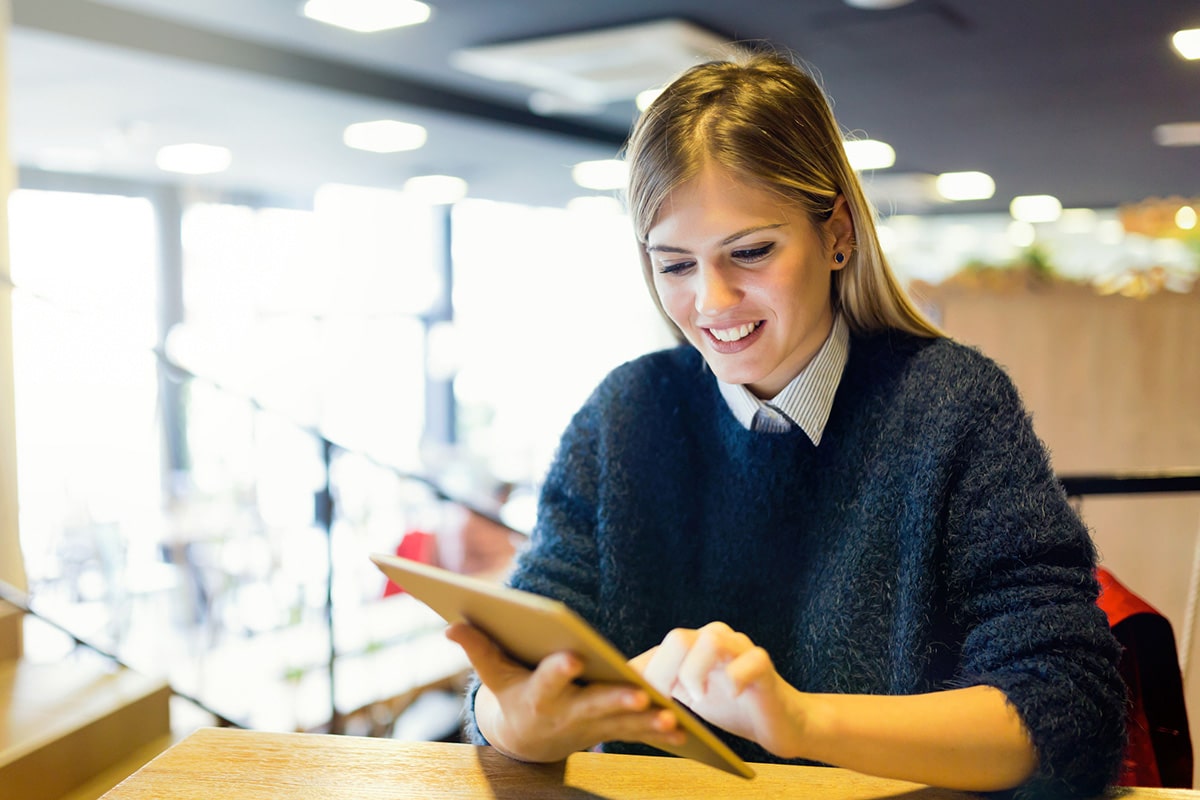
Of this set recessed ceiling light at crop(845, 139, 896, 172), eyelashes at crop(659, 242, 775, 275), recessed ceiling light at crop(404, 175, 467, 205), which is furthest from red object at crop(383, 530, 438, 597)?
eyelashes at crop(659, 242, 775, 275)

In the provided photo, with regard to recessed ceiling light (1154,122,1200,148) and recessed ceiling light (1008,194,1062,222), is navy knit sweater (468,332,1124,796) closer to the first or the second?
recessed ceiling light (1154,122,1200,148)

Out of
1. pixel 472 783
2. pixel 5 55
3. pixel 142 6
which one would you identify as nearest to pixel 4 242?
pixel 5 55

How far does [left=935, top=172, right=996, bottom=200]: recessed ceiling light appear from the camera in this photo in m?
8.59

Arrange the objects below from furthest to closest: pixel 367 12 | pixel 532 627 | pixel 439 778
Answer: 1. pixel 367 12
2. pixel 439 778
3. pixel 532 627

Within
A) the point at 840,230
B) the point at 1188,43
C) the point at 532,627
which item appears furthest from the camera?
the point at 1188,43

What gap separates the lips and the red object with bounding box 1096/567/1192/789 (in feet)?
1.41

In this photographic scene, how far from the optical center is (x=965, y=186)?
906 centimetres

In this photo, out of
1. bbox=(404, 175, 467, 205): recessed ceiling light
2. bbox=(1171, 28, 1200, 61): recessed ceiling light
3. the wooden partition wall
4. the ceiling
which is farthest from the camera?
bbox=(404, 175, 467, 205): recessed ceiling light

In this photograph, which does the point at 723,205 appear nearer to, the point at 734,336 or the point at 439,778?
the point at 734,336

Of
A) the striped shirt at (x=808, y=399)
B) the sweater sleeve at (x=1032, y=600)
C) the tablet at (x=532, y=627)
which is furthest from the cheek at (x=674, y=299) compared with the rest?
the tablet at (x=532, y=627)

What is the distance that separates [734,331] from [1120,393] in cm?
272

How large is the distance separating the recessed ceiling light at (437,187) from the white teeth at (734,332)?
7.45m

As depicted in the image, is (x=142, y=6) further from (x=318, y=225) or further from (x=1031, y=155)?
(x=1031, y=155)

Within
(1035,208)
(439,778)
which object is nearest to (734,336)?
(439,778)
